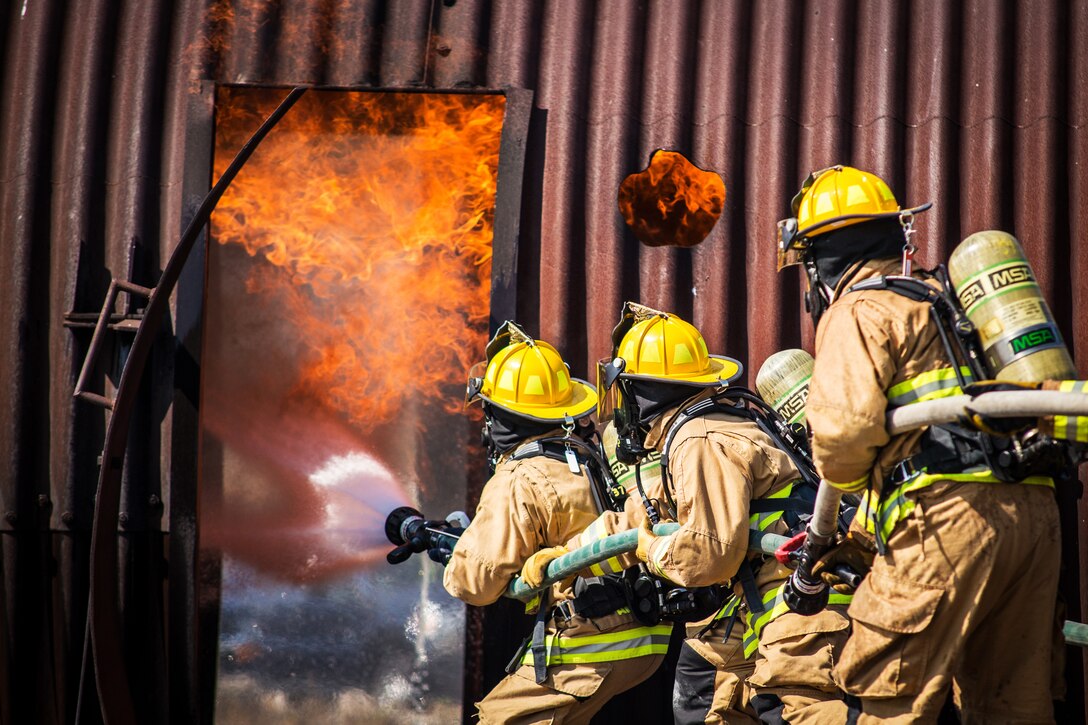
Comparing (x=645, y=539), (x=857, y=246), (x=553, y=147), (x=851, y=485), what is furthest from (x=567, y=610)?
(x=553, y=147)

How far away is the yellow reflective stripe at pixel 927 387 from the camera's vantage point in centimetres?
312

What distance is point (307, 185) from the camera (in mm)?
5820

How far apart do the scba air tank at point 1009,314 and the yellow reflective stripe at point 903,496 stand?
315mm

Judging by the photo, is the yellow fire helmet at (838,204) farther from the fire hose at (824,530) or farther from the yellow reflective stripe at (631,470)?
the yellow reflective stripe at (631,470)

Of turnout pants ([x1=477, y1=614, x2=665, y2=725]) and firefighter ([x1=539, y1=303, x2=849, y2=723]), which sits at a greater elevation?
firefighter ([x1=539, y1=303, x2=849, y2=723])

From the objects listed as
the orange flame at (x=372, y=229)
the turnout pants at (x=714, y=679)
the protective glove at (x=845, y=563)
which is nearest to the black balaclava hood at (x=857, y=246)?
the protective glove at (x=845, y=563)

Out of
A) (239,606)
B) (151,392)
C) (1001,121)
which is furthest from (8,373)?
(1001,121)

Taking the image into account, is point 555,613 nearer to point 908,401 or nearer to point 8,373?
point 908,401

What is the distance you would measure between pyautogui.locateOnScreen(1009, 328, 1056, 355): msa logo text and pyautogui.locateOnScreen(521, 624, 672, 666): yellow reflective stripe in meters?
1.97

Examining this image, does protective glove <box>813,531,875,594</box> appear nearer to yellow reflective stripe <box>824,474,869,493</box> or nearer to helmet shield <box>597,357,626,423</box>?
yellow reflective stripe <box>824,474,869,493</box>

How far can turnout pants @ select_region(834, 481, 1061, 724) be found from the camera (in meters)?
Result: 3.03

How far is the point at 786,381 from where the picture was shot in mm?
4973

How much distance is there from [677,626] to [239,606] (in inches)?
95.1

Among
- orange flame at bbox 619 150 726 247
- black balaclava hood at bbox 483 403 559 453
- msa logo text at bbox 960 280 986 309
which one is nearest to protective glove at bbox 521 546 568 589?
black balaclava hood at bbox 483 403 559 453
